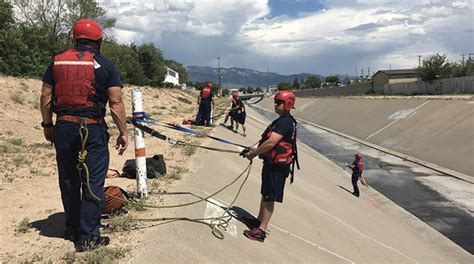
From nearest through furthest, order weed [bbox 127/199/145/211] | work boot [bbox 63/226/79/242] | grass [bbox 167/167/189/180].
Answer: work boot [bbox 63/226/79/242], weed [bbox 127/199/145/211], grass [bbox 167/167/189/180]

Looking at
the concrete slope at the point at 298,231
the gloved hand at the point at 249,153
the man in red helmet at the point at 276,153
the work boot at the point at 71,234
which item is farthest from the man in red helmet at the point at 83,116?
the man in red helmet at the point at 276,153

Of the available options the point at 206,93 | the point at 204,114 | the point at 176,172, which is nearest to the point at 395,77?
the point at 204,114

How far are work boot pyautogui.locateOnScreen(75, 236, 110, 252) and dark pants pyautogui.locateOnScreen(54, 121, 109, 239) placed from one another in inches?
1.8

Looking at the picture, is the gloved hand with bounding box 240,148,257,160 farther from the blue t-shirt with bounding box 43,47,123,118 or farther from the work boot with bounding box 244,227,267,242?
the blue t-shirt with bounding box 43,47,123,118

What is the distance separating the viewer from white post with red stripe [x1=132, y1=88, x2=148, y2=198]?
607cm

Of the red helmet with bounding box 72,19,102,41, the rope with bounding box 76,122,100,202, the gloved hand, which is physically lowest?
the gloved hand

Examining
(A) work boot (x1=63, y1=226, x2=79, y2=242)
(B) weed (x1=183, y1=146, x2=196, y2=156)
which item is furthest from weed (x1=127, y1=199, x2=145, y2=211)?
(B) weed (x1=183, y1=146, x2=196, y2=156)

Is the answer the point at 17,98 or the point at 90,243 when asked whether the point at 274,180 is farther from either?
the point at 17,98

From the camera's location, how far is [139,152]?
6.11 metres

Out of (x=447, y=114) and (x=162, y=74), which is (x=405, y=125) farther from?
(x=162, y=74)

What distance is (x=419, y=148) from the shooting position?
76.5 feet

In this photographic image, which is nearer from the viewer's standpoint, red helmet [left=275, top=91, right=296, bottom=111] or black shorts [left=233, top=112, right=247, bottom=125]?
red helmet [left=275, top=91, right=296, bottom=111]

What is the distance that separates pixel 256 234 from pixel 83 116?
2907 mm

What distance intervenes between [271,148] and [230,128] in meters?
13.2
